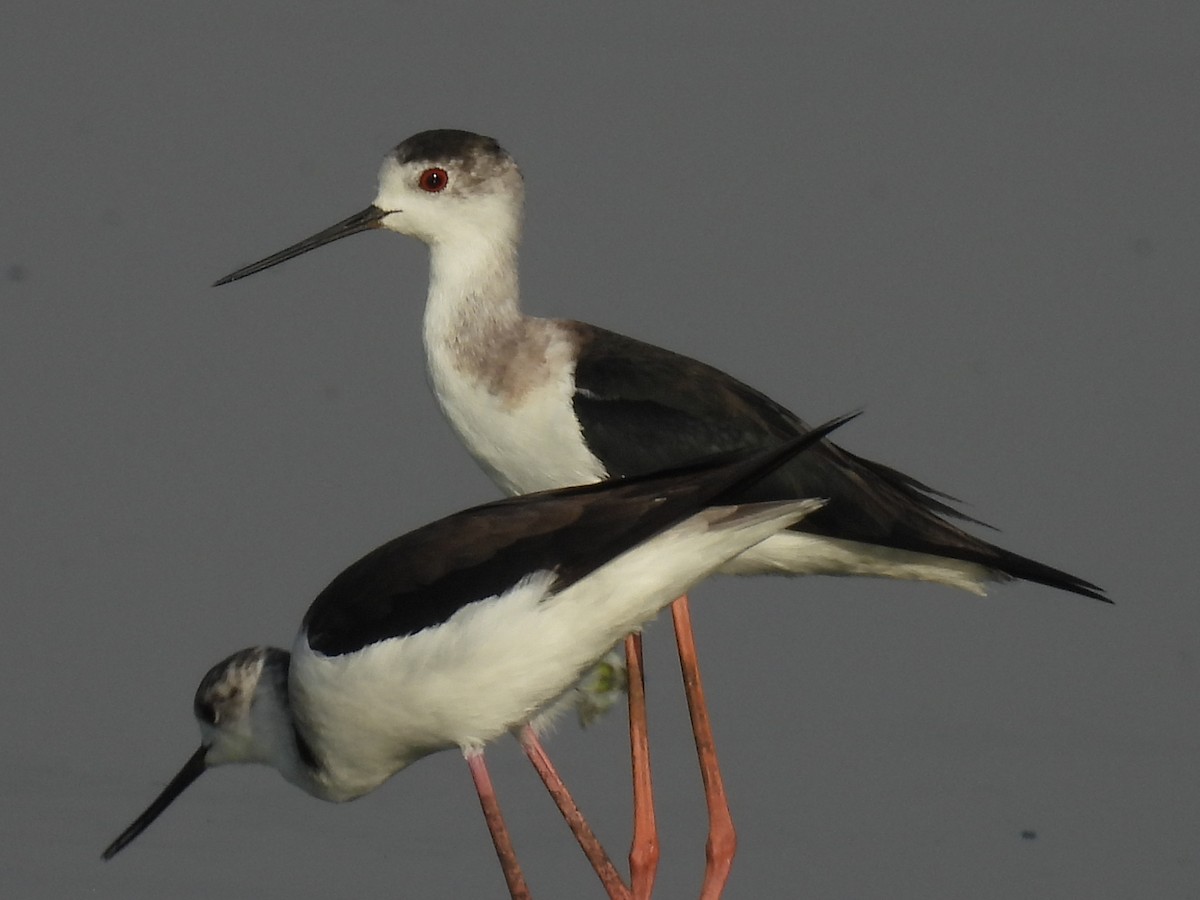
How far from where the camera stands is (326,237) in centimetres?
709

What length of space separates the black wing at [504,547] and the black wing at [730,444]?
758mm

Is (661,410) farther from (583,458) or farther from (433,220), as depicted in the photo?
(433,220)

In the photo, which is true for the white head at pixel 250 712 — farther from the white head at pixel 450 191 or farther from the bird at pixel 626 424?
the white head at pixel 450 191

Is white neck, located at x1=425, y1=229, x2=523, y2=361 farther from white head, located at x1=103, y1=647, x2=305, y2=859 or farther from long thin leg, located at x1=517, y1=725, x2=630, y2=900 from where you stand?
long thin leg, located at x1=517, y1=725, x2=630, y2=900

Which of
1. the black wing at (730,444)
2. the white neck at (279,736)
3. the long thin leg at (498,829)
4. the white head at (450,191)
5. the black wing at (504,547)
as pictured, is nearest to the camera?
the black wing at (504,547)

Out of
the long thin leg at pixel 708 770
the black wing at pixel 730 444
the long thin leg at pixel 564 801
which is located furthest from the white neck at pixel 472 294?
the long thin leg at pixel 564 801

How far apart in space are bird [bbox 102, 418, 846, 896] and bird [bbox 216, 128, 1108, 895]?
2.58 ft

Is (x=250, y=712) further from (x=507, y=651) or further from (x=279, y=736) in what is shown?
(x=507, y=651)

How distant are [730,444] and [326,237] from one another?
1383 millimetres

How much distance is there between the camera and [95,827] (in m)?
6.72

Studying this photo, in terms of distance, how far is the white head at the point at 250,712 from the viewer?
19.9 feet

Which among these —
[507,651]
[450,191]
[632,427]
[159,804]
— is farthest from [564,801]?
[450,191]

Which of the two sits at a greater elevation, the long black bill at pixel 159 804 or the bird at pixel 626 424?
the bird at pixel 626 424

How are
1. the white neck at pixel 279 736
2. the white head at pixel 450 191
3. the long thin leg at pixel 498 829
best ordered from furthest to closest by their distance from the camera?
the white head at pixel 450 191, the white neck at pixel 279 736, the long thin leg at pixel 498 829
